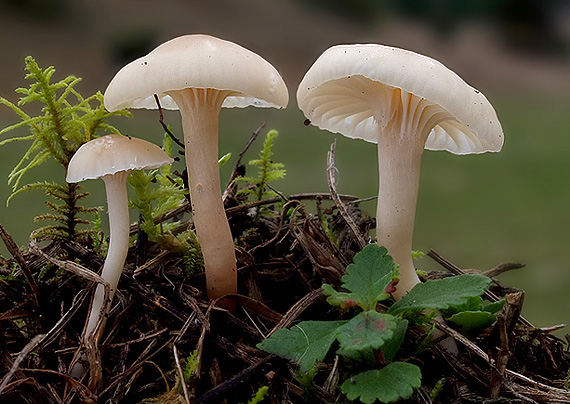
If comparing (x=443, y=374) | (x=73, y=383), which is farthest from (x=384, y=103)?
(x=73, y=383)

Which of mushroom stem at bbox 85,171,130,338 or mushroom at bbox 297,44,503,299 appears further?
mushroom stem at bbox 85,171,130,338

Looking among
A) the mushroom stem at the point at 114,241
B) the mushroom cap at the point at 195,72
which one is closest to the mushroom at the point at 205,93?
the mushroom cap at the point at 195,72

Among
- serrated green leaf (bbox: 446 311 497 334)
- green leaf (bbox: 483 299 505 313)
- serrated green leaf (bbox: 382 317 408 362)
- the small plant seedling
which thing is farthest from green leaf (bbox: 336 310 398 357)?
green leaf (bbox: 483 299 505 313)

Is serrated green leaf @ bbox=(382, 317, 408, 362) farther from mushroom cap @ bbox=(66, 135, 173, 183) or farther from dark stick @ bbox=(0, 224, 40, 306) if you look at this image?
dark stick @ bbox=(0, 224, 40, 306)

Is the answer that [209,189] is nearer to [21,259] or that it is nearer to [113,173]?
[113,173]

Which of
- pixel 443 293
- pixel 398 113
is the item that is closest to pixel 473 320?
pixel 443 293

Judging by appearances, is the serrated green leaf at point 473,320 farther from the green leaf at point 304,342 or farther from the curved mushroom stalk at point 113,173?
the curved mushroom stalk at point 113,173
